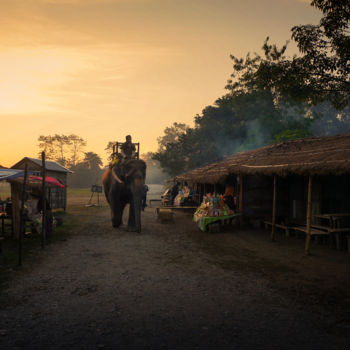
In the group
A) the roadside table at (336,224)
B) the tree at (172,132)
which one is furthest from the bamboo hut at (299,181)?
the tree at (172,132)

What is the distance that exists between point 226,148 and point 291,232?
23136 mm

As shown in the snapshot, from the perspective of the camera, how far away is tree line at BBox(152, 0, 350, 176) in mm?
11911

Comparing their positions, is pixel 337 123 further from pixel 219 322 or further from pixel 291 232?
pixel 219 322

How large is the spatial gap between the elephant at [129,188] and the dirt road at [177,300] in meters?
2.95

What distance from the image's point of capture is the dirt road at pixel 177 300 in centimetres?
373

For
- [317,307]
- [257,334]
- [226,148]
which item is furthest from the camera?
[226,148]

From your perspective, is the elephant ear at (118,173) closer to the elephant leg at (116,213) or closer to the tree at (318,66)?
the elephant leg at (116,213)

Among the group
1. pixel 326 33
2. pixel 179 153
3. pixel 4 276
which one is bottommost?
pixel 4 276

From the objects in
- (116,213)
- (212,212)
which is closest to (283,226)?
(212,212)

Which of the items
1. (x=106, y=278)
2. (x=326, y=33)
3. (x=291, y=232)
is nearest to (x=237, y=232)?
(x=291, y=232)

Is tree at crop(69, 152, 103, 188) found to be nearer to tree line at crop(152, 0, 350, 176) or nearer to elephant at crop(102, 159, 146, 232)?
tree line at crop(152, 0, 350, 176)

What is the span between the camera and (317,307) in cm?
473

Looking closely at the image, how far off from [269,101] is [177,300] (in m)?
30.9

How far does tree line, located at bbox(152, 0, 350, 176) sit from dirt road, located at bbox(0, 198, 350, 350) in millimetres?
8386
